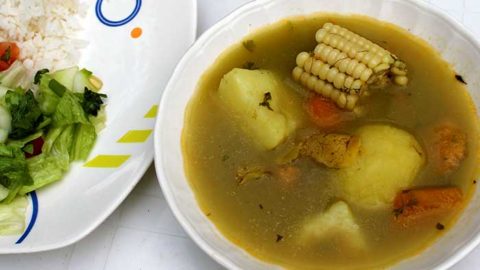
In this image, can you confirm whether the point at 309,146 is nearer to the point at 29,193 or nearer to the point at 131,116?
the point at 131,116

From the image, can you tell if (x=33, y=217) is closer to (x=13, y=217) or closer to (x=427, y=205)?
(x=13, y=217)

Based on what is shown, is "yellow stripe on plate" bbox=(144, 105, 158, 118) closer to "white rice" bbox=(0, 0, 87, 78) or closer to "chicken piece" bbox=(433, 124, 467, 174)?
"white rice" bbox=(0, 0, 87, 78)

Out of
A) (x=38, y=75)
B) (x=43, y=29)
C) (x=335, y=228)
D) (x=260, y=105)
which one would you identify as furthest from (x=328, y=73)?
(x=43, y=29)

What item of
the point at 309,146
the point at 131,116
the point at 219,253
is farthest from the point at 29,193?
the point at 309,146

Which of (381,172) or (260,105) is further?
(260,105)

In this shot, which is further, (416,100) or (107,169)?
(107,169)
